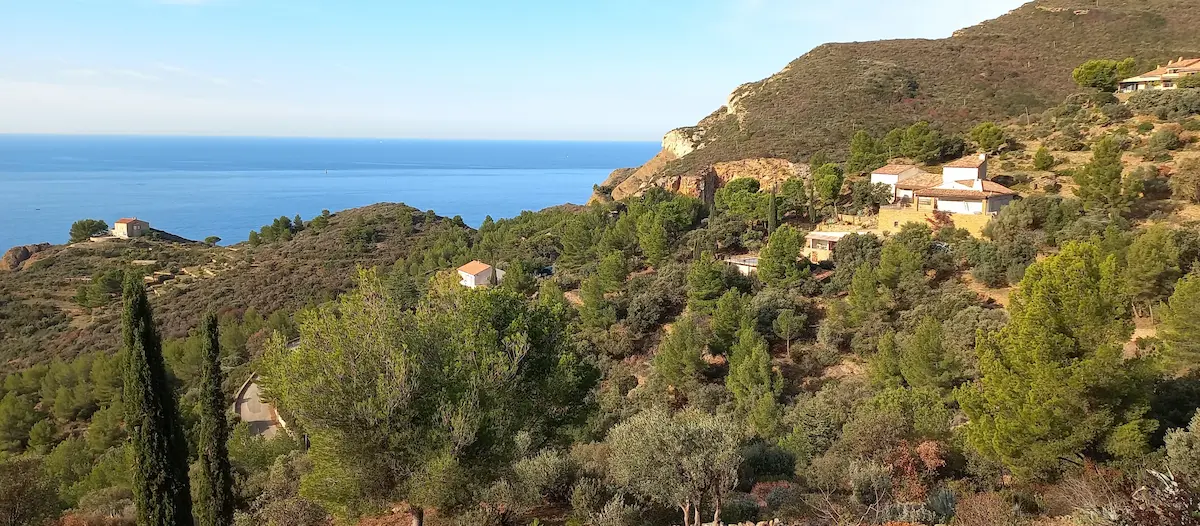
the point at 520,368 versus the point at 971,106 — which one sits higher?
the point at 971,106

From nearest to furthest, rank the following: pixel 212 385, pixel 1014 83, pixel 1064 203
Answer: pixel 212 385
pixel 1064 203
pixel 1014 83

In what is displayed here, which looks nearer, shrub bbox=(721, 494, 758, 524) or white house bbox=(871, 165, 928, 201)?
shrub bbox=(721, 494, 758, 524)

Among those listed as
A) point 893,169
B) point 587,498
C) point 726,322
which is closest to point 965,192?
point 893,169

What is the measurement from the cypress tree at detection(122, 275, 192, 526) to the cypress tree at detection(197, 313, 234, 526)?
1.03 m

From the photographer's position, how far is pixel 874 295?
21.9m

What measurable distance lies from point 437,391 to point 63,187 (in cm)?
15495

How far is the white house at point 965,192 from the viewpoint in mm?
27297

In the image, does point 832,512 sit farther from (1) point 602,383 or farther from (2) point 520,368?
(1) point 602,383

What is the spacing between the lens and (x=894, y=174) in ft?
107

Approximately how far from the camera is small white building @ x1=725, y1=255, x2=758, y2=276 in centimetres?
2875

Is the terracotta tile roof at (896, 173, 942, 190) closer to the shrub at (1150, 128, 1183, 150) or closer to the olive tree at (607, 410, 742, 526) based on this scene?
the shrub at (1150, 128, 1183, 150)

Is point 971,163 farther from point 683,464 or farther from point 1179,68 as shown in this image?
point 683,464

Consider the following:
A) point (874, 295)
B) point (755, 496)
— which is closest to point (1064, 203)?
point (874, 295)

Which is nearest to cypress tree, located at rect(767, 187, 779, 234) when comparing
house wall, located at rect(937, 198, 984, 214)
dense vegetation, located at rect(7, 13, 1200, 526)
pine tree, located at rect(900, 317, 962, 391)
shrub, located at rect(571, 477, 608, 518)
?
dense vegetation, located at rect(7, 13, 1200, 526)
